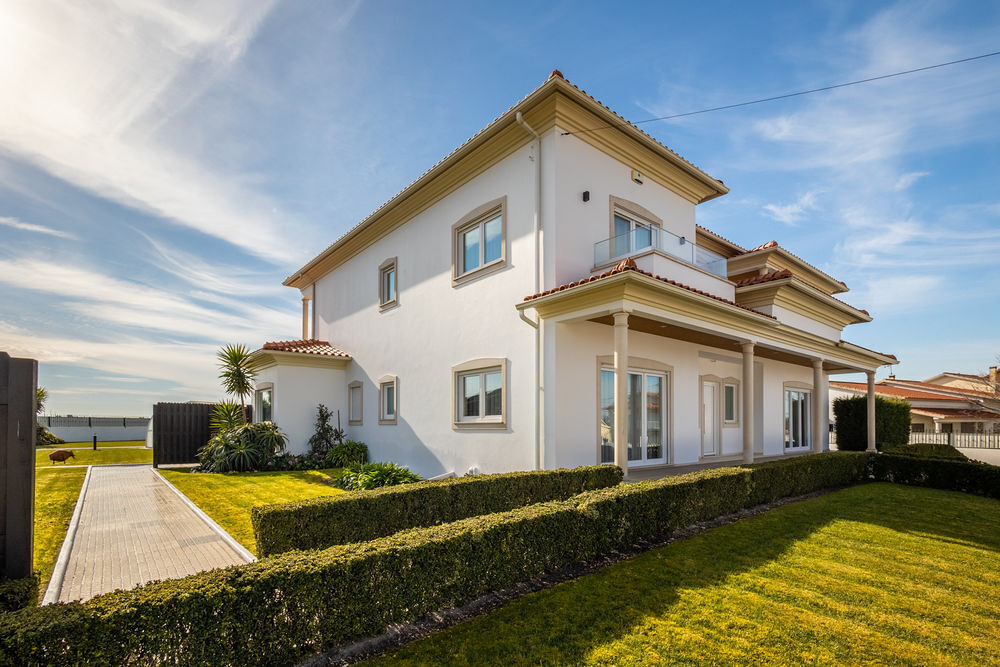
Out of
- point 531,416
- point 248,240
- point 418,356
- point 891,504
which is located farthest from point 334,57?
point 891,504

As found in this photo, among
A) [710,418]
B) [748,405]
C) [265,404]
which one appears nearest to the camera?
[748,405]

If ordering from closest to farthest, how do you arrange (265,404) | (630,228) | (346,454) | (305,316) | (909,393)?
(630,228) < (346,454) < (265,404) < (305,316) < (909,393)

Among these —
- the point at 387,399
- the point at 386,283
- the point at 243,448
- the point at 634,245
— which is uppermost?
the point at 386,283

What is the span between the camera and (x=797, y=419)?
1755 cm

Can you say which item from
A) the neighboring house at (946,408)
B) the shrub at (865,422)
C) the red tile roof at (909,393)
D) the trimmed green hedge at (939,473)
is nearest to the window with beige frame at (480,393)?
the trimmed green hedge at (939,473)

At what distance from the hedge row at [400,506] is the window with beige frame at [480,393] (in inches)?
110

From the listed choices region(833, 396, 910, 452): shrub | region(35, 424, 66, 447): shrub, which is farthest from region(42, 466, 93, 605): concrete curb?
region(833, 396, 910, 452): shrub

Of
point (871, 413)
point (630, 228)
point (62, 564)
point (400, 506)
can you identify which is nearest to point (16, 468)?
point (62, 564)

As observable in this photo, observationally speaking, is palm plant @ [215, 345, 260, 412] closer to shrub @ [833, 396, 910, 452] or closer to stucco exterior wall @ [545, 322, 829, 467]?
stucco exterior wall @ [545, 322, 829, 467]

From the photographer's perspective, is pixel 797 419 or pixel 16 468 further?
pixel 797 419

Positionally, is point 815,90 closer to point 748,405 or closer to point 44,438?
point 748,405

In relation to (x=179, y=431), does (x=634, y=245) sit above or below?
above

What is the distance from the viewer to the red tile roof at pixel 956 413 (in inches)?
1294

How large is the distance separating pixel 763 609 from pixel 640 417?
6722 mm
